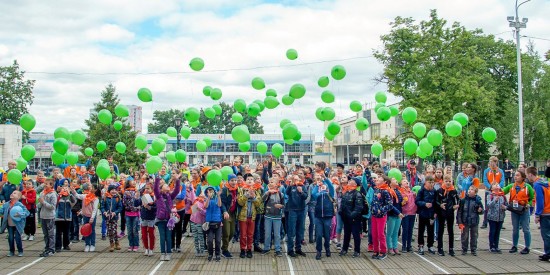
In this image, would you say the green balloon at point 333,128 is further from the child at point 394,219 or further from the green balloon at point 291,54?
the child at point 394,219

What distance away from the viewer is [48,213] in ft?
33.1

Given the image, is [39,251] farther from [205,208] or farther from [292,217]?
[292,217]

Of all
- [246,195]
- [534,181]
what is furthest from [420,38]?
[246,195]

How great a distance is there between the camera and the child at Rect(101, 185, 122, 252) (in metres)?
10.6

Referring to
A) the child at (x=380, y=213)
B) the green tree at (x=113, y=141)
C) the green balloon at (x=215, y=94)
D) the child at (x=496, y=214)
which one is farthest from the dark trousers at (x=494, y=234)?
the green tree at (x=113, y=141)

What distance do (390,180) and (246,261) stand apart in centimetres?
350

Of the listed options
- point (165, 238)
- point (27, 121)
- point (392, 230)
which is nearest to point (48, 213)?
point (165, 238)

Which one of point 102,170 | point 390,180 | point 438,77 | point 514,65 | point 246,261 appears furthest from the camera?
point 514,65

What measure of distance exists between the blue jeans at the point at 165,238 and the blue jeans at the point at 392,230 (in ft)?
14.7

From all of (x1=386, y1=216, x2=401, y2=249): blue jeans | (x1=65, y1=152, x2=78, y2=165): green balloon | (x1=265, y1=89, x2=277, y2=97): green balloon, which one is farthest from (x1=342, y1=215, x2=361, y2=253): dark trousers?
(x1=65, y1=152, x2=78, y2=165): green balloon

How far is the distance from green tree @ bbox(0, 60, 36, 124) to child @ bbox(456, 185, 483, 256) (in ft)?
201

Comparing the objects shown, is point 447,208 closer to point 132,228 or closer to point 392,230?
point 392,230

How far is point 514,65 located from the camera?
35.8m

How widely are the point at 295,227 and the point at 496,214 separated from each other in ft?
14.0
